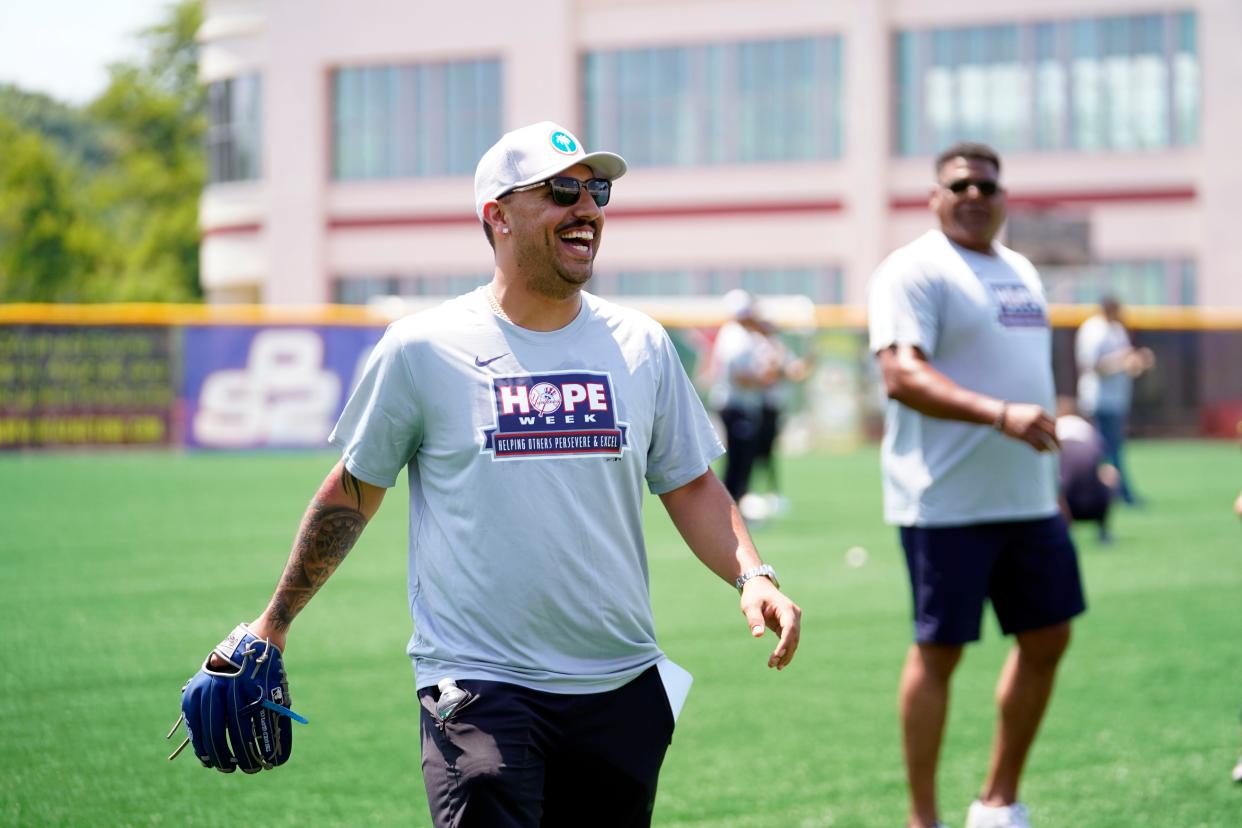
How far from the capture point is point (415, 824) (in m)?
5.42

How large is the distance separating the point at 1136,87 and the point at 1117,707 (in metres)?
35.4

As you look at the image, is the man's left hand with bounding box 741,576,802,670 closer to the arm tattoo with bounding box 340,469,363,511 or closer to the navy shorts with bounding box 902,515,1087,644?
the arm tattoo with bounding box 340,469,363,511

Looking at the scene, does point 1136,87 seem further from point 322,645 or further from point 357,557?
point 322,645

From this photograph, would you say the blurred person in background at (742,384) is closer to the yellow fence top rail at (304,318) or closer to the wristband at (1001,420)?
the wristband at (1001,420)

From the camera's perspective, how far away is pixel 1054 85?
39.8 metres

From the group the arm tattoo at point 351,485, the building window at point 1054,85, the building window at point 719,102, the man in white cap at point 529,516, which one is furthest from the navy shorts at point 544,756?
the building window at point 719,102

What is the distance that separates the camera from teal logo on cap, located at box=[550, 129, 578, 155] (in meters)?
3.55

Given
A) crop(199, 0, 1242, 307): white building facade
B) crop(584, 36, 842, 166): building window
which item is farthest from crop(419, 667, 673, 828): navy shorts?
crop(584, 36, 842, 166): building window

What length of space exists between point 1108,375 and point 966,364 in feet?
40.4

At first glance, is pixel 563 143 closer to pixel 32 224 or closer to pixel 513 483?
pixel 513 483

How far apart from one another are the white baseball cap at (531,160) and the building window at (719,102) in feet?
126

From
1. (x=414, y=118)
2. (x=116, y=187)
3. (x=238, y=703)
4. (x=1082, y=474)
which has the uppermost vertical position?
(x=116, y=187)

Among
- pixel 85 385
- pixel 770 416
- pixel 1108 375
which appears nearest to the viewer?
pixel 770 416

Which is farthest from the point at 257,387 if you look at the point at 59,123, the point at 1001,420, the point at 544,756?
the point at 59,123
